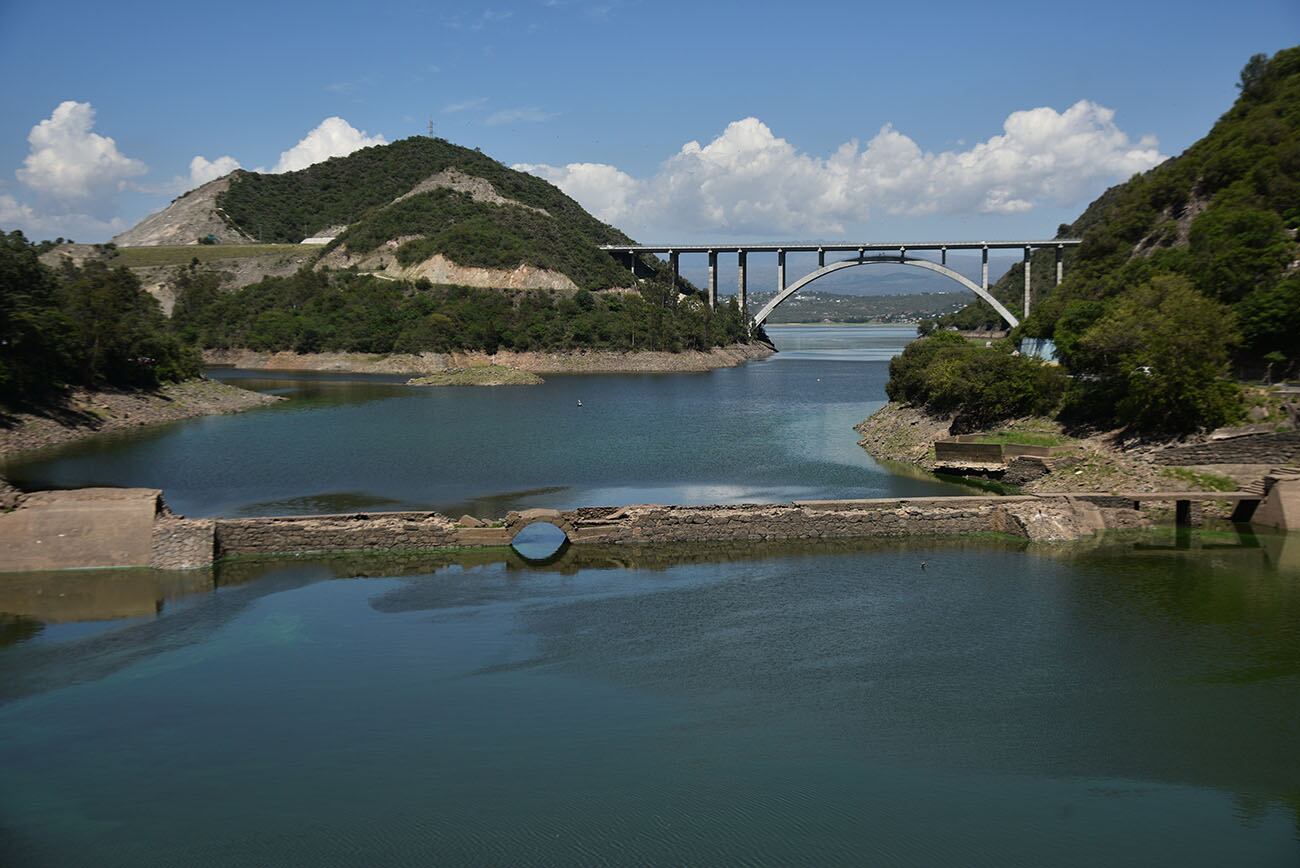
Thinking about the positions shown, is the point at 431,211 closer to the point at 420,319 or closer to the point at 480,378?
the point at 420,319

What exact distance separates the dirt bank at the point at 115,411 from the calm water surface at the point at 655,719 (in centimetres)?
2292

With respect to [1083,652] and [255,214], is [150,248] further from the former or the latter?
[1083,652]

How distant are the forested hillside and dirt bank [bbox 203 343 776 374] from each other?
44.2 meters

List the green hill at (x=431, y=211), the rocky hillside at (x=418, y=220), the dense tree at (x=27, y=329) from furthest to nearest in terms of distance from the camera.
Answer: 1. the green hill at (x=431, y=211)
2. the rocky hillside at (x=418, y=220)
3. the dense tree at (x=27, y=329)

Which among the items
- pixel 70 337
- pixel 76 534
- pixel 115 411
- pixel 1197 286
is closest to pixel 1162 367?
pixel 1197 286

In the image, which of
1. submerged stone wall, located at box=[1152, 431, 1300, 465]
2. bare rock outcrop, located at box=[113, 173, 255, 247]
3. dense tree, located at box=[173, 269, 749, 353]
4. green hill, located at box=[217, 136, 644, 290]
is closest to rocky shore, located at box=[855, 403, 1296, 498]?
submerged stone wall, located at box=[1152, 431, 1300, 465]

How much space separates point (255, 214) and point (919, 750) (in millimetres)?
150278

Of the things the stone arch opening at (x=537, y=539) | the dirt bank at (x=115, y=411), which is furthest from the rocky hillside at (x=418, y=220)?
the stone arch opening at (x=537, y=539)

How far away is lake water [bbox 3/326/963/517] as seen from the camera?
29.6 meters

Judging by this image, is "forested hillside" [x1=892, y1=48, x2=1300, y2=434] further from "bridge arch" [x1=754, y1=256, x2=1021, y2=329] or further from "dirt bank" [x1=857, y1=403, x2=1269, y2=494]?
"bridge arch" [x1=754, y1=256, x2=1021, y2=329]

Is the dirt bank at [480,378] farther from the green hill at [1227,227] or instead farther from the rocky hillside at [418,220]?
the green hill at [1227,227]

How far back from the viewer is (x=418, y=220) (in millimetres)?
115688

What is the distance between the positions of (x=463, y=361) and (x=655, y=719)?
7978 cm

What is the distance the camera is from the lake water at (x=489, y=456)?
29.6 meters
